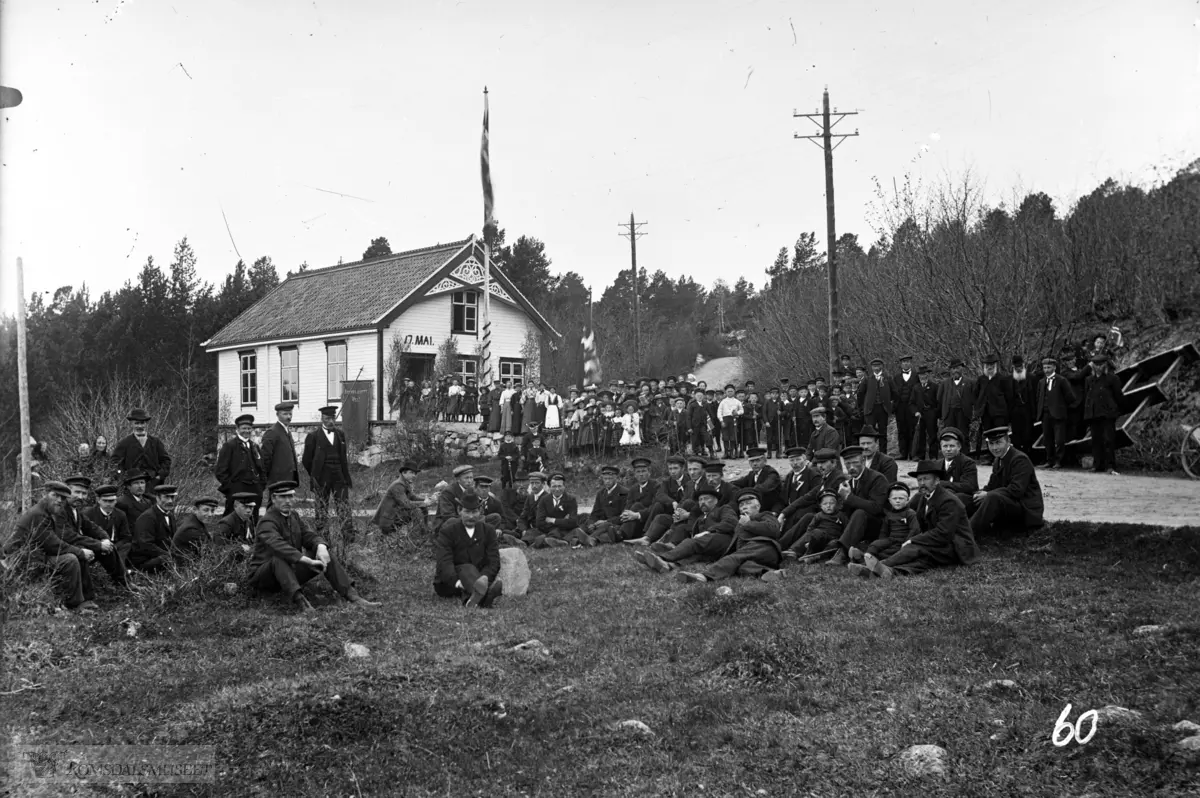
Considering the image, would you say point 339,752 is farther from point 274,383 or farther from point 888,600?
point 274,383

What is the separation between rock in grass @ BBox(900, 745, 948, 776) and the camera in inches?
213

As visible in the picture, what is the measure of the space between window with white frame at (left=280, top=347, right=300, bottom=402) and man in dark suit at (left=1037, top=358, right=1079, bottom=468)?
27.0m

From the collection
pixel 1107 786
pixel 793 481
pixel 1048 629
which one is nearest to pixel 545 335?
pixel 793 481

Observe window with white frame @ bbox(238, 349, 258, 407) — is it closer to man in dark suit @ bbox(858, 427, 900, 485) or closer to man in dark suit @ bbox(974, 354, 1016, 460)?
man in dark suit @ bbox(974, 354, 1016, 460)

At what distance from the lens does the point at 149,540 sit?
1140 cm

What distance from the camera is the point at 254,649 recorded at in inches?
329

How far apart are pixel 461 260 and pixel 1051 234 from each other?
768 inches

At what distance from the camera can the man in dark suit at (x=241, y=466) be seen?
1316 centimetres

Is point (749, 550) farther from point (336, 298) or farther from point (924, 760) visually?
point (336, 298)

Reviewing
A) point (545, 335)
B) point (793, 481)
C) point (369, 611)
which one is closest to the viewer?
Result: point (369, 611)

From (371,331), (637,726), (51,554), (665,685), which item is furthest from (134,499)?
(371,331)

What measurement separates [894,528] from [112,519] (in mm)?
8826

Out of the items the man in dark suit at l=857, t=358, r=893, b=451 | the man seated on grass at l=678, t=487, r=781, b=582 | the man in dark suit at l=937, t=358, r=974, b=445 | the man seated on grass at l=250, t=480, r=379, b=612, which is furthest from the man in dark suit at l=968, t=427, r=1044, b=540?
the man in dark suit at l=857, t=358, r=893, b=451

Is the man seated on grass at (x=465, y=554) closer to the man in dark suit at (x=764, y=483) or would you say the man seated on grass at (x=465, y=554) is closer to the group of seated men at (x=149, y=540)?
the group of seated men at (x=149, y=540)
